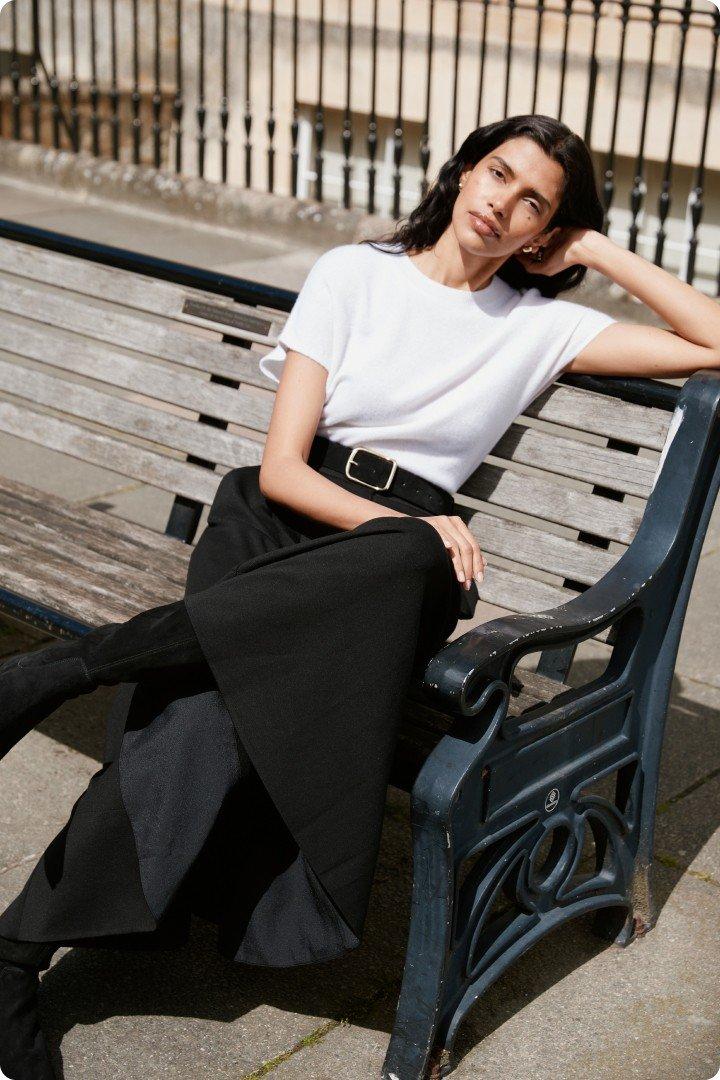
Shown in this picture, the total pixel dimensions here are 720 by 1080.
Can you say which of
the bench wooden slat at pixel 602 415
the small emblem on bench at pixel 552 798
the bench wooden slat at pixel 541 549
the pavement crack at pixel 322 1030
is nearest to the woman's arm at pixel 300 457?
the bench wooden slat at pixel 541 549

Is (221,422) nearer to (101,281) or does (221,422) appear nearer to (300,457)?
(101,281)

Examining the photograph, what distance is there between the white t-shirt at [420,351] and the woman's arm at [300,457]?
0.16ft

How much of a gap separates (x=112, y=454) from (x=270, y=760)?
5.89 ft

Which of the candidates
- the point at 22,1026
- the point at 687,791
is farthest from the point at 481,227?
the point at 22,1026

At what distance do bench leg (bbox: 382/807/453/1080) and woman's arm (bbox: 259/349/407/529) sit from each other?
82 cm

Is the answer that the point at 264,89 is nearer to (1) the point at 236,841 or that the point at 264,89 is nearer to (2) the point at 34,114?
(2) the point at 34,114

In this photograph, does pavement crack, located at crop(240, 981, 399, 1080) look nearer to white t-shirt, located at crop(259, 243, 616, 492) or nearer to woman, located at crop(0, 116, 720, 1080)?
woman, located at crop(0, 116, 720, 1080)

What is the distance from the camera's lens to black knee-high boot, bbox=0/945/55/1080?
235 centimetres

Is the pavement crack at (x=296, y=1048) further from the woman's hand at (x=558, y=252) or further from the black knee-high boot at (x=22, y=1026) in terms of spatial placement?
the woman's hand at (x=558, y=252)

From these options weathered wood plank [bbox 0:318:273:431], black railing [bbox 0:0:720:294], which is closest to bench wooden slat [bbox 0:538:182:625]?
weathered wood plank [bbox 0:318:273:431]

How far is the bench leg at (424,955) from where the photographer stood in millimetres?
2295

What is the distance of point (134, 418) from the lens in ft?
12.8

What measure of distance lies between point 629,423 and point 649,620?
0.51 m

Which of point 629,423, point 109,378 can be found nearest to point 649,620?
point 629,423
